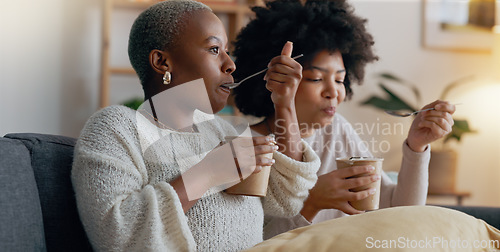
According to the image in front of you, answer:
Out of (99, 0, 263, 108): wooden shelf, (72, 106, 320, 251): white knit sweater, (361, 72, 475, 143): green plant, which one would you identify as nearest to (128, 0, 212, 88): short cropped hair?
(72, 106, 320, 251): white knit sweater

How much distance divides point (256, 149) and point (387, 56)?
2.82m

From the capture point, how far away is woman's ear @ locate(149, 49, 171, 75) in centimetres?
114

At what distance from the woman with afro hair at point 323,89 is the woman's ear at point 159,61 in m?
0.41

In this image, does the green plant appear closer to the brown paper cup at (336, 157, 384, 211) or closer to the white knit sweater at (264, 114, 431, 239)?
the white knit sweater at (264, 114, 431, 239)

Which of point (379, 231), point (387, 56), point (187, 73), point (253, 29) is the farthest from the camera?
point (387, 56)

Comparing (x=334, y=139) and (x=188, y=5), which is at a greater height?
(x=188, y=5)

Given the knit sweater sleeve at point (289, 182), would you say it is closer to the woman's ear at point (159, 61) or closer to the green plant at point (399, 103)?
the woman's ear at point (159, 61)

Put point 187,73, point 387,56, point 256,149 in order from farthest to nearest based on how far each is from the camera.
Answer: point 387,56 → point 187,73 → point 256,149

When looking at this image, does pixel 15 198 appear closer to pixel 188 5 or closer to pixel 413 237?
pixel 188 5

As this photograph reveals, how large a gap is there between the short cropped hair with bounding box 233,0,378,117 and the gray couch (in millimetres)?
699

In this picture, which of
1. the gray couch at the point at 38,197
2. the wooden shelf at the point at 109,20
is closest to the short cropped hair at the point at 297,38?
the gray couch at the point at 38,197

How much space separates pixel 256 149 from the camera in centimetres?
98

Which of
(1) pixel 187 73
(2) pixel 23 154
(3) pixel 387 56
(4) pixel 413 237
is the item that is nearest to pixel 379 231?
(4) pixel 413 237

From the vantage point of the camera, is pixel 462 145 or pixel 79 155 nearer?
pixel 79 155
